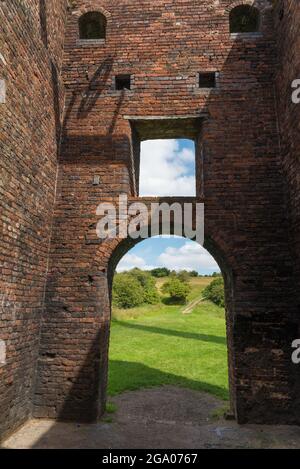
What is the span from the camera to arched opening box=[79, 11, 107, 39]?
7320mm

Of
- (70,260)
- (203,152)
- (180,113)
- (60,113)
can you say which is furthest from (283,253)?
(60,113)

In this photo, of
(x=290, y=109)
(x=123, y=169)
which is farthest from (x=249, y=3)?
(x=123, y=169)

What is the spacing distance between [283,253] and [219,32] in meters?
4.61

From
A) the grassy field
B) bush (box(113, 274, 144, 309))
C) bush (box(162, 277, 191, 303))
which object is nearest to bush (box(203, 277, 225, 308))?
bush (box(162, 277, 191, 303))

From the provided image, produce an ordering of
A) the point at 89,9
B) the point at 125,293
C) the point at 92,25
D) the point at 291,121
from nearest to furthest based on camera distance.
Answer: the point at 291,121 → the point at 89,9 → the point at 92,25 → the point at 125,293

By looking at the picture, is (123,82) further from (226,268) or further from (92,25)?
(226,268)

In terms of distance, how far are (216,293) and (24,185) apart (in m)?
26.8

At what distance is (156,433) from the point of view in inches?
191

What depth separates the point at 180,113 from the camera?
248 inches

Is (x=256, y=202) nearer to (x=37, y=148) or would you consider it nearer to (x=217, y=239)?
(x=217, y=239)
